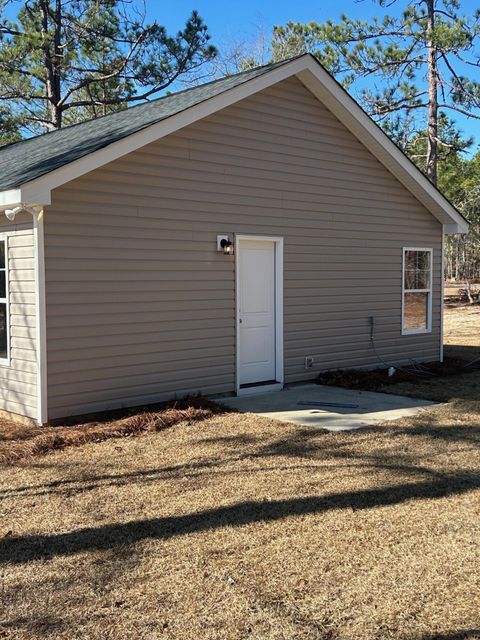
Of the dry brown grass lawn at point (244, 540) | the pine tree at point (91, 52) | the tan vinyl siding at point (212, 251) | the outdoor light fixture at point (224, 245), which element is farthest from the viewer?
the pine tree at point (91, 52)

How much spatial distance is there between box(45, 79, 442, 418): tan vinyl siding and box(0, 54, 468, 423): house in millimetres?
21

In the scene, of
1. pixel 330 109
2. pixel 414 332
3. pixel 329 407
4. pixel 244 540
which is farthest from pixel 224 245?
pixel 244 540

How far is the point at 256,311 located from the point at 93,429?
10.3 ft

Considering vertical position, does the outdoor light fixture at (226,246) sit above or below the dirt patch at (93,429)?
above

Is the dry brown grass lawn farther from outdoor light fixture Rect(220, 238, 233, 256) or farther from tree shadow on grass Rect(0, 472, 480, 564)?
outdoor light fixture Rect(220, 238, 233, 256)

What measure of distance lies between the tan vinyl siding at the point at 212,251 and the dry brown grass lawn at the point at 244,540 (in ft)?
5.02

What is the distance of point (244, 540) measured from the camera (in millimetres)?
4031

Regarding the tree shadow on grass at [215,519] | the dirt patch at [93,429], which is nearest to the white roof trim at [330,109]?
the dirt patch at [93,429]

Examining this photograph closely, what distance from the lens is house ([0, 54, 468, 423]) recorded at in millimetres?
6996

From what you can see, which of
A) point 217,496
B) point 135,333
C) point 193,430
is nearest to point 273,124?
point 135,333

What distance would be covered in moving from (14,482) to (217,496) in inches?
66.8

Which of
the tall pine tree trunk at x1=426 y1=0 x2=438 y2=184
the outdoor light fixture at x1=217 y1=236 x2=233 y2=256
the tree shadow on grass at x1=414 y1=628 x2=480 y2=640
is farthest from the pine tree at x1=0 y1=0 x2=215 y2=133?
the tree shadow on grass at x1=414 y1=628 x2=480 y2=640

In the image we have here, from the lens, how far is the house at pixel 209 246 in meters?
7.00

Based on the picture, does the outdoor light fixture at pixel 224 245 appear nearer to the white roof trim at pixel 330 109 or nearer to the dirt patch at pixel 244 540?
the white roof trim at pixel 330 109
